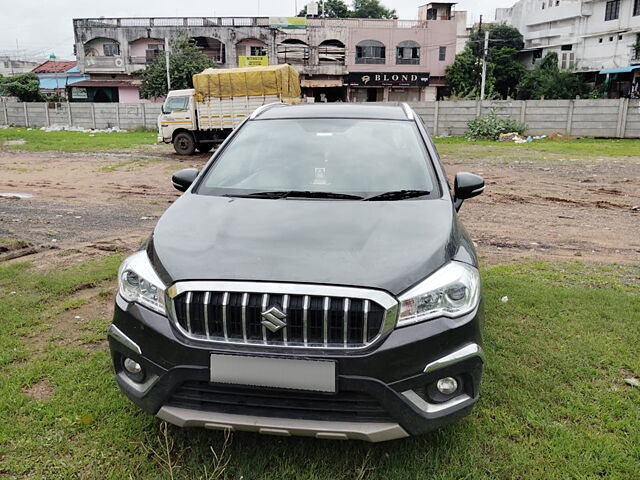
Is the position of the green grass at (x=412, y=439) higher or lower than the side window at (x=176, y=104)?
lower

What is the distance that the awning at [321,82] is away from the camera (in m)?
40.8

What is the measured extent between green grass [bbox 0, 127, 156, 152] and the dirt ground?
4490mm

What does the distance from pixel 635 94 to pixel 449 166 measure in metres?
27.7

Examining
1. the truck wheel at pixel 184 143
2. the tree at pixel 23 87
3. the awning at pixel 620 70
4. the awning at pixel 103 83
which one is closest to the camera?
the truck wheel at pixel 184 143

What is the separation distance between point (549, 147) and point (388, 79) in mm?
25127

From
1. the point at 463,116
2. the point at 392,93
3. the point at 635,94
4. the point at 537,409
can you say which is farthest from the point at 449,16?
the point at 537,409

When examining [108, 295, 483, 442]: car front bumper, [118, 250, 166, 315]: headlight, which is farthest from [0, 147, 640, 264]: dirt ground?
[108, 295, 483, 442]: car front bumper

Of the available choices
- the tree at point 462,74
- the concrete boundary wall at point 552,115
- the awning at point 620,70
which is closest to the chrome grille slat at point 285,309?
the concrete boundary wall at point 552,115

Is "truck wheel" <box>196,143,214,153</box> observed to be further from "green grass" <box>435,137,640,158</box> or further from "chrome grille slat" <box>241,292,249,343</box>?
"chrome grille slat" <box>241,292,249,343</box>

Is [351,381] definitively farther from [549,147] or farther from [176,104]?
[549,147]

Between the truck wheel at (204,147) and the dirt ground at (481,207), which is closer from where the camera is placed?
the dirt ground at (481,207)

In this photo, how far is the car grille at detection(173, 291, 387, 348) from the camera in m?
2.11

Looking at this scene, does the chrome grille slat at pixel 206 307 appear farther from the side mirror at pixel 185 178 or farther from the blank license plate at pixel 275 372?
the side mirror at pixel 185 178

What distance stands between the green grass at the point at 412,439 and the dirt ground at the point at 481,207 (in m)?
2.14
